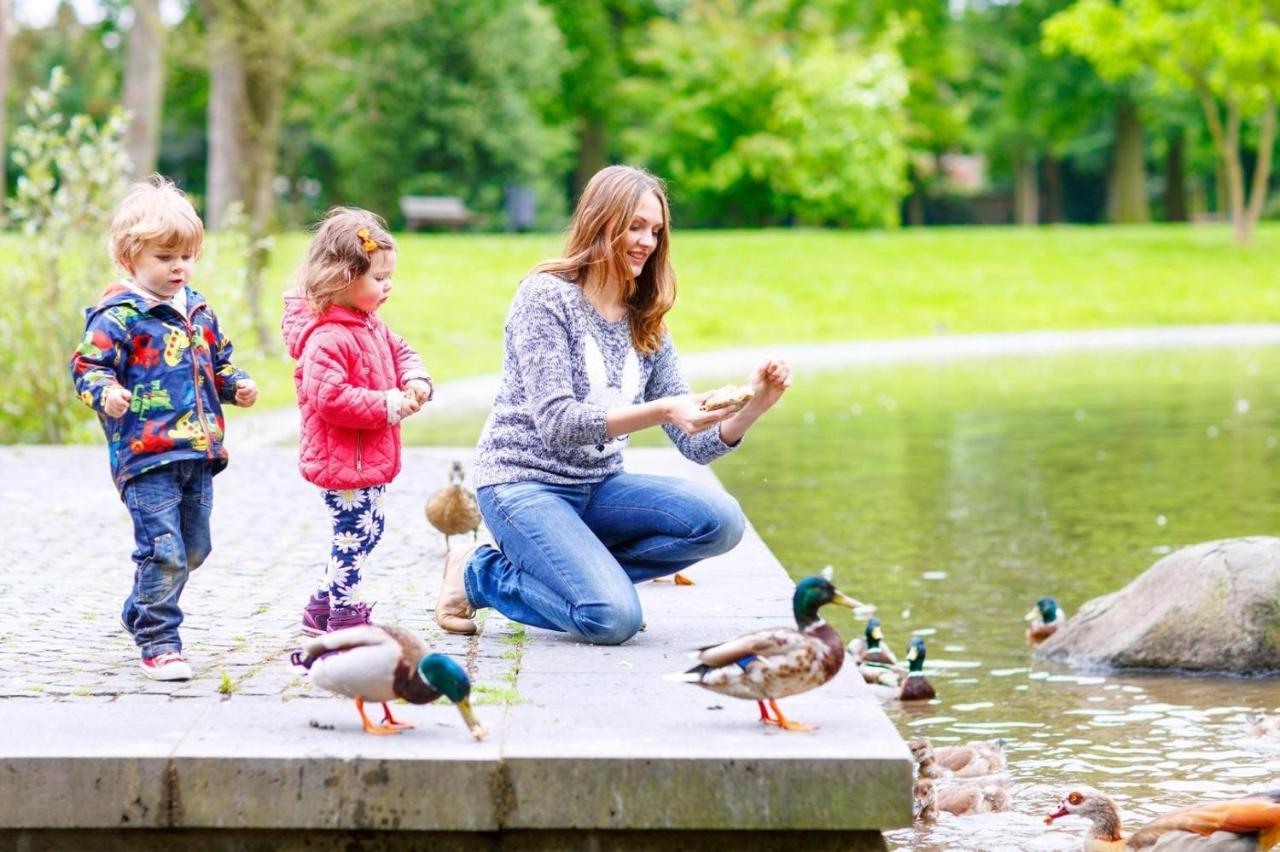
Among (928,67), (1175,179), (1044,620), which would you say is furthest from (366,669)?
(1175,179)

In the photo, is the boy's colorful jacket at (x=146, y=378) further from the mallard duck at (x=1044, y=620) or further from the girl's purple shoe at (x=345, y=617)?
the mallard duck at (x=1044, y=620)

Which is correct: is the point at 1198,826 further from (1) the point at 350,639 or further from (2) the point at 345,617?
(2) the point at 345,617

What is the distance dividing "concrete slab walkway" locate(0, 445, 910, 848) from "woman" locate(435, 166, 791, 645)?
18 cm

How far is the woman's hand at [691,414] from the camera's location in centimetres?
547

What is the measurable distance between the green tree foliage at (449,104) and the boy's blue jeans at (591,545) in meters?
35.7

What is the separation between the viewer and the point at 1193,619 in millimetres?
7844

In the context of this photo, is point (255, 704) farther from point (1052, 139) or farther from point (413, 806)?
point (1052, 139)

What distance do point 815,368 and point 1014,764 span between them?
18406 millimetres

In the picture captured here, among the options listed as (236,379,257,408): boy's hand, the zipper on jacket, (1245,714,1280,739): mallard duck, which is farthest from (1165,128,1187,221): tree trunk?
the zipper on jacket

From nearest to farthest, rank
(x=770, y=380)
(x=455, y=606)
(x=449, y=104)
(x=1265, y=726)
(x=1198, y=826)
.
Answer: (x=1198, y=826) < (x=770, y=380) < (x=455, y=606) < (x=1265, y=726) < (x=449, y=104)

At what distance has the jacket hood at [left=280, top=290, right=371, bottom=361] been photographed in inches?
→ 224

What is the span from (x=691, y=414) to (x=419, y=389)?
90 cm

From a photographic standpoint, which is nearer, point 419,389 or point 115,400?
point 115,400

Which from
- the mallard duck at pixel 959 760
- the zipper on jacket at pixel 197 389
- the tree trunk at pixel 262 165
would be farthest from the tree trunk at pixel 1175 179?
the zipper on jacket at pixel 197 389
